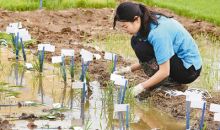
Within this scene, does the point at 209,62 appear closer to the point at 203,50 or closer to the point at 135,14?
the point at 203,50

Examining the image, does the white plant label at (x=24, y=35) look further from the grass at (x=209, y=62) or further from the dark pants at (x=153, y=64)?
the grass at (x=209, y=62)

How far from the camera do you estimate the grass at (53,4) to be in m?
9.11

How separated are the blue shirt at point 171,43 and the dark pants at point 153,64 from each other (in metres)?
0.04

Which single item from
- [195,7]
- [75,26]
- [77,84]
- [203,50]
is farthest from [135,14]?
[195,7]

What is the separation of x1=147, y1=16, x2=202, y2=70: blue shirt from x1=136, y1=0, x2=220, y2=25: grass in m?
3.28

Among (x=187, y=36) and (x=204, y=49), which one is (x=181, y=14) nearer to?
(x=204, y=49)

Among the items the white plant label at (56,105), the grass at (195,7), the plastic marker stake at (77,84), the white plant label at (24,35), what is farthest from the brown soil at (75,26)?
the plastic marker stake at (77,84)

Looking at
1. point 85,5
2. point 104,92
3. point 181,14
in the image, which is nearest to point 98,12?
point 85,5

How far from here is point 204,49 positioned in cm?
736

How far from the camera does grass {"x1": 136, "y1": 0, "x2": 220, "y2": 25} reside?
29.1ft

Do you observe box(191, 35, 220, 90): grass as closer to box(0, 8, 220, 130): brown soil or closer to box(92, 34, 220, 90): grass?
box(92, 34, 220, 90): grass

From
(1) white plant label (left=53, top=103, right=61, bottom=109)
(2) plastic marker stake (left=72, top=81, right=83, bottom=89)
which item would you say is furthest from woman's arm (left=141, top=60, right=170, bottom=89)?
(1) white plant label (left=53, top=103, right=61, bottom=109)

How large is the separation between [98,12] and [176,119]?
449 centimetres

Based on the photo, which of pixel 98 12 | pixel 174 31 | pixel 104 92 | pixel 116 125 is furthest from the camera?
pixel 98 12
